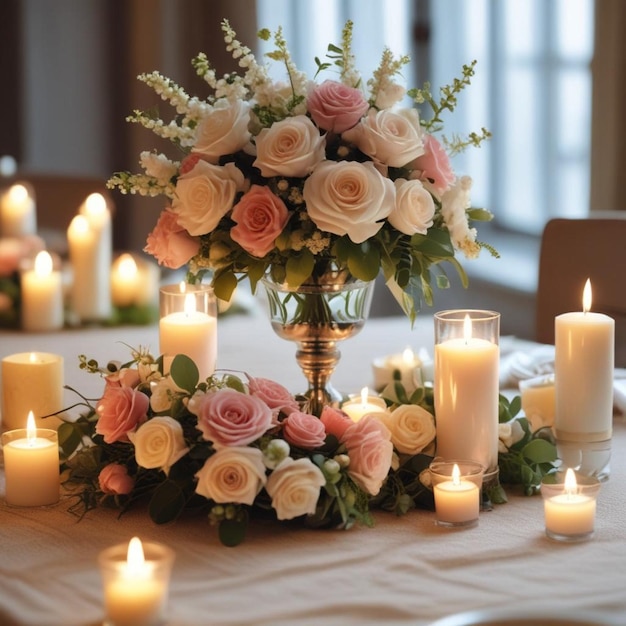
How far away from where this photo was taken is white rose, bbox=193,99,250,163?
137 centimetres

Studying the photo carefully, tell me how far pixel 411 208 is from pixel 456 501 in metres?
0.34

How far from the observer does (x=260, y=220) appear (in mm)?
1338

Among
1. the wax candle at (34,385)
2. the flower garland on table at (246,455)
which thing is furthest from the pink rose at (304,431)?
the wax candle at (34,385)

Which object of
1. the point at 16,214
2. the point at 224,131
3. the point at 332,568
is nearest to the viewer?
the point at 332,568

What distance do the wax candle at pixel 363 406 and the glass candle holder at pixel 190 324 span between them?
0.65 ft

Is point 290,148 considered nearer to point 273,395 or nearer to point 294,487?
point 273,395

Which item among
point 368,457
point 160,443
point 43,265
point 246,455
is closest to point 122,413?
point 160,443

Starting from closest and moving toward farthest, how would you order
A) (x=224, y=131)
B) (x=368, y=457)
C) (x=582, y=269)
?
(x=368, y=457), (x=224, y=131), (x=582, y=269)

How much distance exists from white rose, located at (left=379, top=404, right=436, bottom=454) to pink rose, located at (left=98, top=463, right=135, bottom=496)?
312 mm

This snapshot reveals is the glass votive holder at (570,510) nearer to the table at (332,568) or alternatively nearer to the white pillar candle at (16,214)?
the table at (332,568)

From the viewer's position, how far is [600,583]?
1.12 meters

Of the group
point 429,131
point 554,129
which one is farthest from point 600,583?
point 554,129

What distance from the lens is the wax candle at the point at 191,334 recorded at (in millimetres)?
1522

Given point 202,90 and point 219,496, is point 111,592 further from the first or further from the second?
point 202,90
